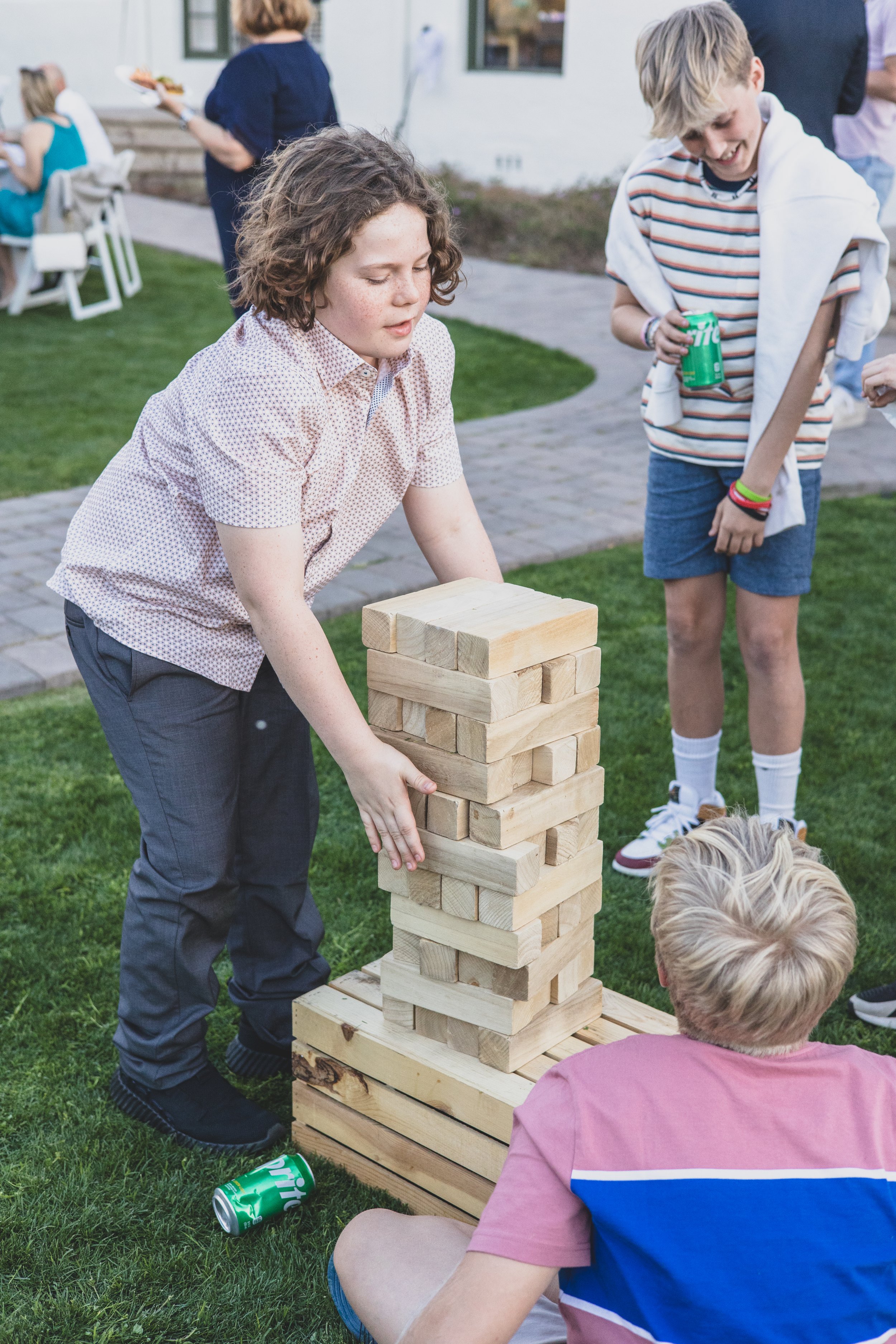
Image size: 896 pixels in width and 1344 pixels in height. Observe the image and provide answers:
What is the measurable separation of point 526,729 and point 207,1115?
103 centimetres

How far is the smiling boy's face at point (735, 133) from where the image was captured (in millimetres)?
2738

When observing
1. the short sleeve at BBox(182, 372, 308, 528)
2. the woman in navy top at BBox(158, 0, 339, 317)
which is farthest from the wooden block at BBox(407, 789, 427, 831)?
the woman in navy top at BBox(158, 0, 339, 317)

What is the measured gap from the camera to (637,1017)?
2.39 m

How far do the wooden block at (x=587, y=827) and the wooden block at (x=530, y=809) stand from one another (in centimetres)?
2

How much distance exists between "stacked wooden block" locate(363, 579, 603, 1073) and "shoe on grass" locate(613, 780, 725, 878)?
115 centimetres

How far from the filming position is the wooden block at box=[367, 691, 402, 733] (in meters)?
2.13

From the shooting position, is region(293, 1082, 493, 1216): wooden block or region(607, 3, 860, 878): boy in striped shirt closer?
region(293, 1082, 493, 1216): wooden block

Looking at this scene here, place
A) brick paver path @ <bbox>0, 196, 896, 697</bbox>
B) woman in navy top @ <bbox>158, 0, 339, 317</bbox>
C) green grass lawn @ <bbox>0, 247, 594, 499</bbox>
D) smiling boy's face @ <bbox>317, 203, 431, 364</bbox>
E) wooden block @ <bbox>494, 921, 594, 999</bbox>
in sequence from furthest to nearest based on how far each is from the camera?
green grass lawn @ <bbox>0, 247, 594, 499</bbox>
woman in navy top @ <bbox>158, 0, 339, 317</bbox>
brick paver path @ <bbox>0, 196, 896, 697</bbox>
wooden block @ <bbox>494, 921, 594, 999</bbox>
smiling boy's face @ <bbox>317, 203, 431, 364</bbox>

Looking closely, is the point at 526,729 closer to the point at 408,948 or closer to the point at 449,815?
the point at 449,815

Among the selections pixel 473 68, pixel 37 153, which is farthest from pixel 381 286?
pixel 473 68

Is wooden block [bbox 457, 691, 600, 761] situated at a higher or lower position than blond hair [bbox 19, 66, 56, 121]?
lower

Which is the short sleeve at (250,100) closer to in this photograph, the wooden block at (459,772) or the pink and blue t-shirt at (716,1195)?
the wooden block at (459,772)

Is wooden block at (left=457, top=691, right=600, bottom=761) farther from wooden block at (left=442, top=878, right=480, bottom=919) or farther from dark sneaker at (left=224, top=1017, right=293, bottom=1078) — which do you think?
dark sneaker at (left=224, top=1017, right=293, bottom=1078)

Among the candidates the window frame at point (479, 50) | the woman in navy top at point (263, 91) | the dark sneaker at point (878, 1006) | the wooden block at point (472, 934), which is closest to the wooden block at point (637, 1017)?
the wooden block at point (472, 934)
